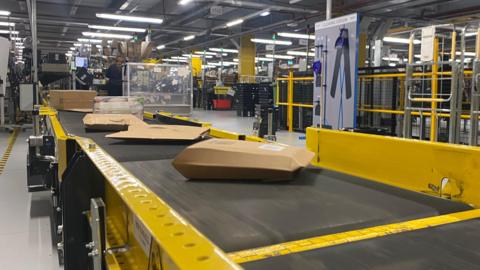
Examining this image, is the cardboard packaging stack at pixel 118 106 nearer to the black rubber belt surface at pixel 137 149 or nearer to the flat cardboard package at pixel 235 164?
the black rubber belt surface at pixel 137 149

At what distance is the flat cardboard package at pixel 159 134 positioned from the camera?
2396 mm

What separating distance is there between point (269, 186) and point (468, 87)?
237 inches

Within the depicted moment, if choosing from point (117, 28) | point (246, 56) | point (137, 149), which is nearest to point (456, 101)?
point (137, 149)

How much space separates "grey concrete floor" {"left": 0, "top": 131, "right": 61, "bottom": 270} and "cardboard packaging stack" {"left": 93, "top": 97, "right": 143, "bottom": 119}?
1.05 metres

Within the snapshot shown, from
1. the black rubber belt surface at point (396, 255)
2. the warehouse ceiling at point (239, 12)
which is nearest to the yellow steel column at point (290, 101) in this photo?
the warehouse ceiling at point (239, 12)

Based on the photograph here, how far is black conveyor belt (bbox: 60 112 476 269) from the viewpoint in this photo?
3.28 feet

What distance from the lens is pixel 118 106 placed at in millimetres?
4121

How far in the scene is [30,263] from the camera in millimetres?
2730

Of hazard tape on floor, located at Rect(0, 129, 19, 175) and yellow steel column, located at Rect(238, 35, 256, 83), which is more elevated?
yellow steel column, located at Rect(238, 35, 256, 83)

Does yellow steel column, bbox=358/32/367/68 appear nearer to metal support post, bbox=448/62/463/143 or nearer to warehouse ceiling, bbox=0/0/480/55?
warehouse ceiling, bbox=0/0/480/55

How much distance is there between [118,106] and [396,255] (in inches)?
142

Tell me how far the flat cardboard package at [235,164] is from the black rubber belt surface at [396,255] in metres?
0.57

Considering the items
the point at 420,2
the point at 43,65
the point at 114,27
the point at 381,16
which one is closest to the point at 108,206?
the point at 43,65

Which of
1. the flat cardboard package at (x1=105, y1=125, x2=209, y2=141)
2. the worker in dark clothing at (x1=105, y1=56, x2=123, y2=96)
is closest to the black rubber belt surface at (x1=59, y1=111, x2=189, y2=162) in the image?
the flat cardboard package at (x1=105, y1=125, x2=209, y2=141)
